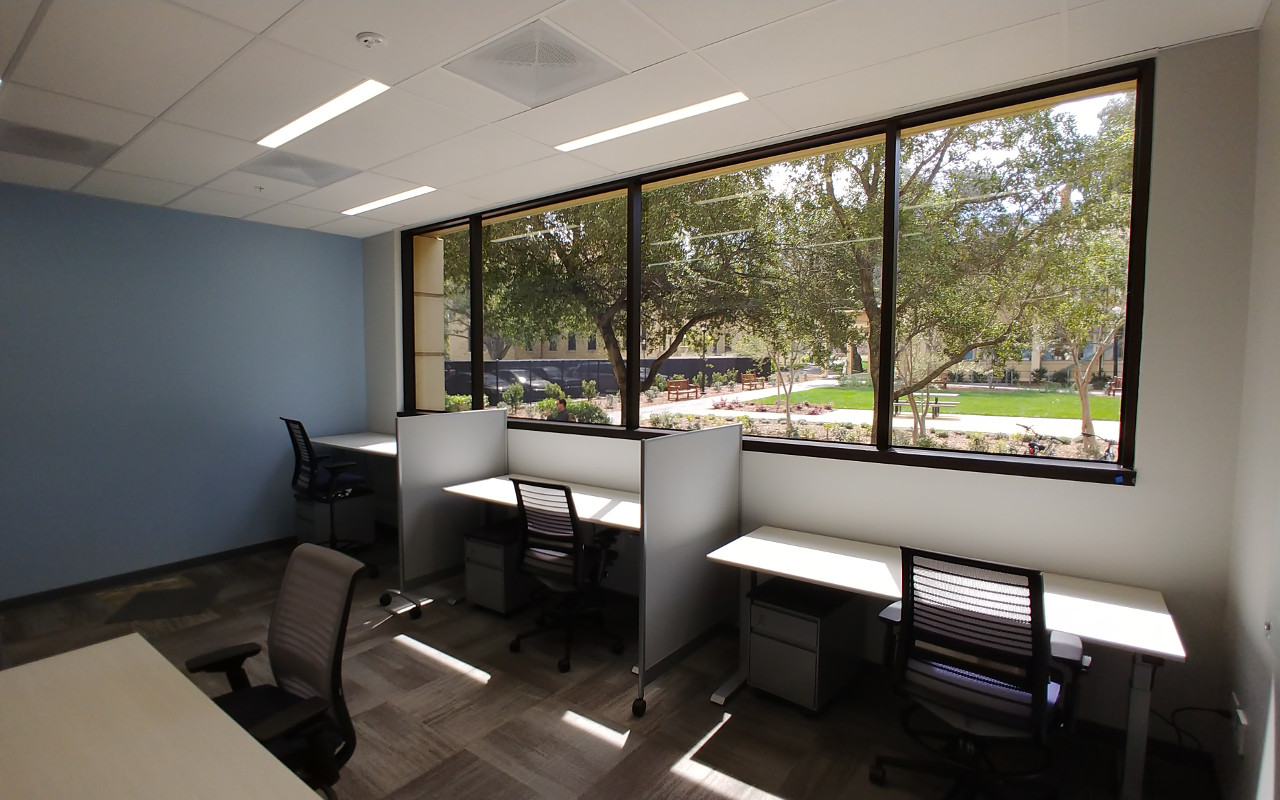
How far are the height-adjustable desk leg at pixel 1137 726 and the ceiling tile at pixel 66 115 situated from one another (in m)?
4.57

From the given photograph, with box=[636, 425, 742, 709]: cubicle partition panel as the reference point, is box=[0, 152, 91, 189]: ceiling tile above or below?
above

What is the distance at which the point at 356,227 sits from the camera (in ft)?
16.9

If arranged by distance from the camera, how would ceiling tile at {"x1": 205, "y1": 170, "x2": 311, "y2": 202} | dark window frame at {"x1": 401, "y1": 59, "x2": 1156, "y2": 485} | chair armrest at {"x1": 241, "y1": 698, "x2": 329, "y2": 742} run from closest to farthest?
chair armrest at {"x1": 241, "y1": 698, "x2": 329, "y2": 742} → dark window frame at {"x1": 401, "y1": 59, "x2": 1156, "y2": 485} → ceiling tile at {"x1": 205, "y1": 170, "x2": 311, "y2": 202}

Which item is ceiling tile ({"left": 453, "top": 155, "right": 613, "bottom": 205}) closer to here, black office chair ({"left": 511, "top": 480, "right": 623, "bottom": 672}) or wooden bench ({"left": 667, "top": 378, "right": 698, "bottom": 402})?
wooden bench ({"left": 667, "top": 378, "right": 698, "bottom": 402})

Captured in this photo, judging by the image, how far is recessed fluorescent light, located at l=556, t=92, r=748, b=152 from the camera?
8.77ft

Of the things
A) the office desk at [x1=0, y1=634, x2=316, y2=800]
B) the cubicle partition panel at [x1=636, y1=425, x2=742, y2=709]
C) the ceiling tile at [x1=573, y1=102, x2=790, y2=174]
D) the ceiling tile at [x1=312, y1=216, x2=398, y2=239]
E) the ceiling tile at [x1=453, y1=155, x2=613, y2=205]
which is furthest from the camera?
the ceiling tile at [x1=312, y1=216, x2=398, y2=239]

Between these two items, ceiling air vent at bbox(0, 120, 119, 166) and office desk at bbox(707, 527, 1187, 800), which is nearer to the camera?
office desk at bbox(707, 527, 1187, 800)

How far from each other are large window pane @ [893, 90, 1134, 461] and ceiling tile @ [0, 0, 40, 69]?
3.47 m

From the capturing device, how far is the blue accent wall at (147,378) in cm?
388

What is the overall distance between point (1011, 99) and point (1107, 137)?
0.41m

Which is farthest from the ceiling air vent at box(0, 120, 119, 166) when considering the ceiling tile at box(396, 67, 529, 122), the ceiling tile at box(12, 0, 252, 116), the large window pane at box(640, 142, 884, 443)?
the large window pane at box(640, 142, 884, 443)

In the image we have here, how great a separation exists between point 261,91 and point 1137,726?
405cm

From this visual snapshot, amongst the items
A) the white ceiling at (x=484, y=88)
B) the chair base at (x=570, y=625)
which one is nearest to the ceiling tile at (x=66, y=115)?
the white ceiling at (x=484, y=88)

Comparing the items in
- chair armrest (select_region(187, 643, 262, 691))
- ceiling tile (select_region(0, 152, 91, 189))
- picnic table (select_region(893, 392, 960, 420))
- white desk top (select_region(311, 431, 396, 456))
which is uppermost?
ceiling tile (select_region(0, 152, 91, 189))
